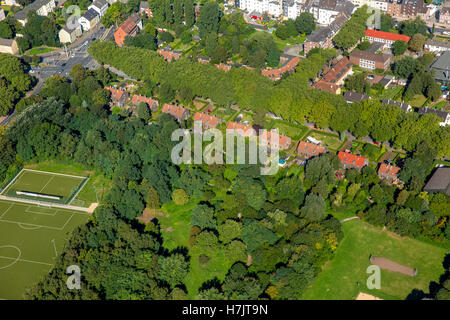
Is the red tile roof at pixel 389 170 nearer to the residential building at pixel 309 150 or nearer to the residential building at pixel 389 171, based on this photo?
the residential building at pixel 389 171

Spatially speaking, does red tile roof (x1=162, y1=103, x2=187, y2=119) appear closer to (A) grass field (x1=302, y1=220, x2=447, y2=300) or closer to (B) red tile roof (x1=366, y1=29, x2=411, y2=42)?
(A) grass field (x1=302, y1=220, x2=447, y2=300)

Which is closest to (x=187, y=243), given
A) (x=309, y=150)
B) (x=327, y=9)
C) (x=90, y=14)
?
(x=309, y=150)

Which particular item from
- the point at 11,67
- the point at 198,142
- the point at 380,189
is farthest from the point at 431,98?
the point at 11,67

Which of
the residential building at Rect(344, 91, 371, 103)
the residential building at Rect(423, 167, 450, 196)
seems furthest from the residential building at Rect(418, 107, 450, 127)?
the residential building at Rect(423, 167, 450, 196)

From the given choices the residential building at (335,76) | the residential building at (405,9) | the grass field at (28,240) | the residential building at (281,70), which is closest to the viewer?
the grass field at (28,240)

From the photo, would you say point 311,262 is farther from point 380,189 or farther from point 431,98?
point 431,98

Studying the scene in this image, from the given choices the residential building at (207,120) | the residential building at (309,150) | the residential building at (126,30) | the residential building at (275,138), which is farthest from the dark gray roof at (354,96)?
the residential building at (126,30)

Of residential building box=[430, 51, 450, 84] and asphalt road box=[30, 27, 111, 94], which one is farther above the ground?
residential building box=[430, 51, 450, 84]

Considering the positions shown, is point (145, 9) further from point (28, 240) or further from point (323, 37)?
point (28, 240)
